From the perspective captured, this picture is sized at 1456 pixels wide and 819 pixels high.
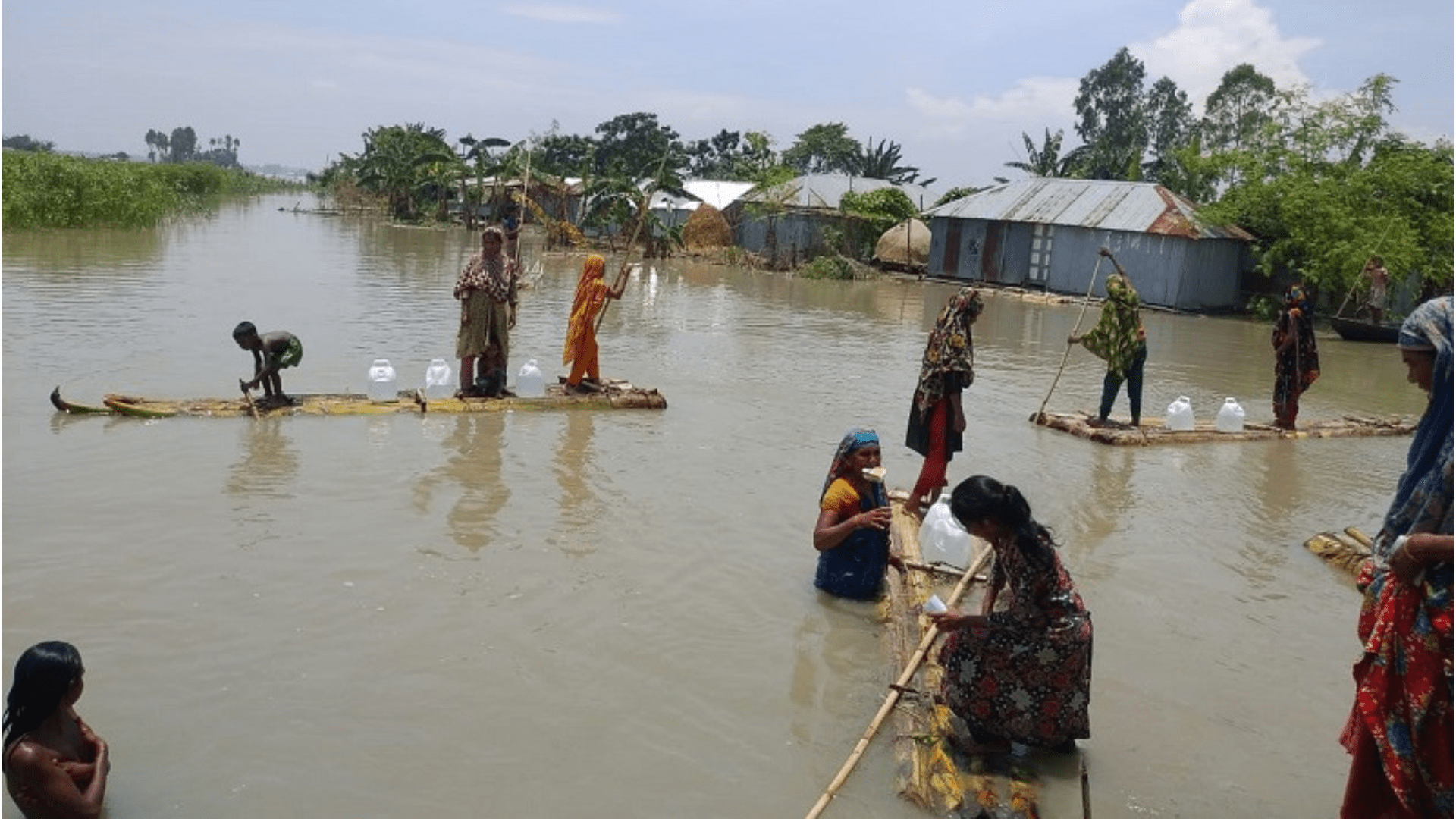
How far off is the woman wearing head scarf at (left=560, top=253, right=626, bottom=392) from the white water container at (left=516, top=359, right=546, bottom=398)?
1.01ft

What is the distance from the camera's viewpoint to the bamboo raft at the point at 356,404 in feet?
27.2

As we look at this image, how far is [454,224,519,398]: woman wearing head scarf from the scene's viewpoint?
30.9 feet

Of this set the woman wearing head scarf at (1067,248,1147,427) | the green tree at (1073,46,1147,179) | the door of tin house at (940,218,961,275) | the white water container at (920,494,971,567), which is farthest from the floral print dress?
the green tree at (1073,46,1147,179)

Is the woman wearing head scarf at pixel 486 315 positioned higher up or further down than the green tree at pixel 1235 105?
further down

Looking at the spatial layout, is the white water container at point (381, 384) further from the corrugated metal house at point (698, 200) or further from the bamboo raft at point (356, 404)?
the corrugated metal house at point (698, 200)

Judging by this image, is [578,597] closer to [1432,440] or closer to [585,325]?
[1432,440]

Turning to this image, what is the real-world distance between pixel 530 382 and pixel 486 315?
0.65 m

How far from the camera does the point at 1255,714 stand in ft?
15.1

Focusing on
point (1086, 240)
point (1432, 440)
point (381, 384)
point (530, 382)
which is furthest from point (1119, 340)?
point (1086, 240)

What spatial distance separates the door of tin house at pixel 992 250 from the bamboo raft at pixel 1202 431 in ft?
57.1

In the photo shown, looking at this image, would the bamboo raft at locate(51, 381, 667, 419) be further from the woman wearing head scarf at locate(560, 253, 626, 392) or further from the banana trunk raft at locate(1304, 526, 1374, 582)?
the banana trunk raft at locate(1304, 526, 1374, 582)

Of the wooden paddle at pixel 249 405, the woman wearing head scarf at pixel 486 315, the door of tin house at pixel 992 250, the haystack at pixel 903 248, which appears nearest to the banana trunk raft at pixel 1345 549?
the woman wearing head scarf at pixel 486 315

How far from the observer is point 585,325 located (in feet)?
32.3

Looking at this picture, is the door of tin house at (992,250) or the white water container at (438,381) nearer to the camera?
the white water container at (438,381)
